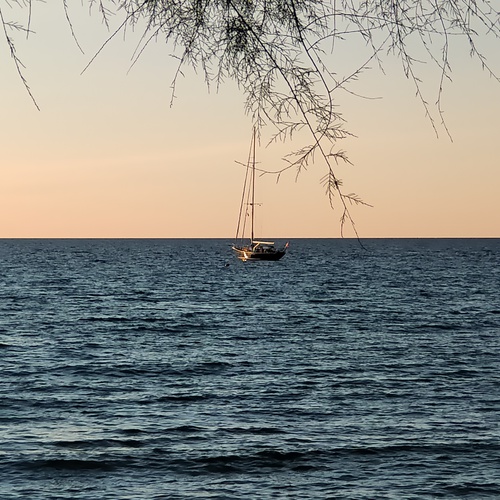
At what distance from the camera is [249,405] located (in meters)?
27.3

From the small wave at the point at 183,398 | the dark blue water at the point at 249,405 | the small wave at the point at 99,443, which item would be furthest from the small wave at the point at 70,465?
the small wave at the point at 183,398

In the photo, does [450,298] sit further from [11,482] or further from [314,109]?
[314,109]

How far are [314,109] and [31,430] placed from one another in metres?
22.9

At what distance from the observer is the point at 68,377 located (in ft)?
109

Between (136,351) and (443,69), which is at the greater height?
(443,69)

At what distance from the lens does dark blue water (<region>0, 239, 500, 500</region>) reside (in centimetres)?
1959

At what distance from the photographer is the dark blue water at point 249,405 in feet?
64.3

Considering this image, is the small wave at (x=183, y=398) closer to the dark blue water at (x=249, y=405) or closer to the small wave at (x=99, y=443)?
the dark blue water at (x=249, y=405)

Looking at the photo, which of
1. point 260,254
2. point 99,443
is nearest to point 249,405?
point 99,443

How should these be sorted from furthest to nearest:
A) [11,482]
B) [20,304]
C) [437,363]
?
[20,304]
[437,363]
[11,482]

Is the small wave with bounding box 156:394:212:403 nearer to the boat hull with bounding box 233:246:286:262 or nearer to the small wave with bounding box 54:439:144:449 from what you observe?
the small wave with bounding box 54:439:144:449

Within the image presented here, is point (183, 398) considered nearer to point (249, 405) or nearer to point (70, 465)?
point (249, 405)

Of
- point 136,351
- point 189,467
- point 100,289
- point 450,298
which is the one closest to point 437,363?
point 136,351

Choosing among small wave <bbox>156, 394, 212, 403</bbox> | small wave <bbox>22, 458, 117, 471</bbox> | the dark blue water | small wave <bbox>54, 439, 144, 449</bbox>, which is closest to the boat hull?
the dark blue water
